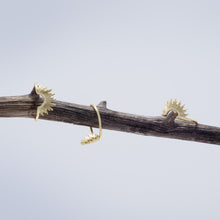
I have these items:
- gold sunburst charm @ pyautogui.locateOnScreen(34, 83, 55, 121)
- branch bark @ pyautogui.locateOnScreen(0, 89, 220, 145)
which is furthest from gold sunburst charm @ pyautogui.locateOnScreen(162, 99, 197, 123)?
gold sunburst charm @ pyautogui.locateOnScreen(34, 83, 55, 121)

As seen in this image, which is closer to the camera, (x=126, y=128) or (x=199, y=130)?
(x=126, y=128)

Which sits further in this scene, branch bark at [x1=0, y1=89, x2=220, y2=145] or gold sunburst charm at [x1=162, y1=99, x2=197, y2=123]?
gold sunburst charm at [x1=162, y1=99, x2=197, y2=123]

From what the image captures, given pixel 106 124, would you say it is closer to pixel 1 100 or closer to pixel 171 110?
pixel 171 110

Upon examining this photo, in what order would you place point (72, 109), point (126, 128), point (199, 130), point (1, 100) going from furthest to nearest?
point (199, 130), point (126, 128), point (72, 109), point (1, 100)

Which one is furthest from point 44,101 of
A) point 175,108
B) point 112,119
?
point 175,108

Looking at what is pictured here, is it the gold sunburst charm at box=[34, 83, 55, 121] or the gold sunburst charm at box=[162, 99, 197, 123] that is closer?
the gold sunburst charm at box=[34, 83, 55, 121]

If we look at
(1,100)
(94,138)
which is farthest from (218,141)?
(1,100)

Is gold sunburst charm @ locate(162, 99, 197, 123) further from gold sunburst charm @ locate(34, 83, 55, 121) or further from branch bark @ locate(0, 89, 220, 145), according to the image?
gold sunburst charm @ locate(34, 83, 55, 121)

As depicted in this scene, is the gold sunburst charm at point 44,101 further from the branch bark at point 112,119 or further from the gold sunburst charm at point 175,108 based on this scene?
the gold sunburst charm at point 175,108
